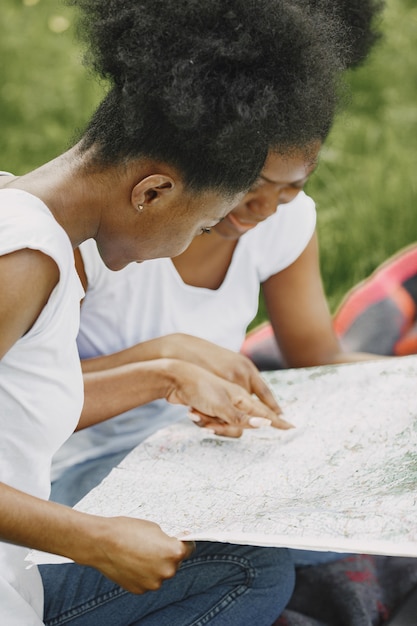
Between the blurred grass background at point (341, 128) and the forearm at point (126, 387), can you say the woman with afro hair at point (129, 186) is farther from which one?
the blurred grass background at point (341, 128)

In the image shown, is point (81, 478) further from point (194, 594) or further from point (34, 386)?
point (34, 386)

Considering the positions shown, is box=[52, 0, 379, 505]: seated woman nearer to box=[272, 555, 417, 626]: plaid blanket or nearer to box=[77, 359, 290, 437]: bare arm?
box=[77, 359, 290, 437]: bare arm

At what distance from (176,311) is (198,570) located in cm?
49

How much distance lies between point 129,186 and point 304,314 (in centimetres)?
86

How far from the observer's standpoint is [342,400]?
1592 mm

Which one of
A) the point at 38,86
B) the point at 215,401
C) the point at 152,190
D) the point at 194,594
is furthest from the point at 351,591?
the point at 38,86

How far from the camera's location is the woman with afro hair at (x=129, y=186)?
109 cm

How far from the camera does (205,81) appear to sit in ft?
3.62

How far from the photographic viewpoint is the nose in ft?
5.12

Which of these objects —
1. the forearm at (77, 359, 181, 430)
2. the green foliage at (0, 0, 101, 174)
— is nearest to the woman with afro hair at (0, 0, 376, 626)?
the forearm at (77, 359, 181, 430)

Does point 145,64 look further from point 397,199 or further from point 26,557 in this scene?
point 397,199

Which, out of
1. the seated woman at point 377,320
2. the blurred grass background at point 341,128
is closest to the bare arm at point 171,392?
the seated woman at point 377,320

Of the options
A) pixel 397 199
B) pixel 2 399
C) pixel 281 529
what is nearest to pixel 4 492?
pixel 2 399

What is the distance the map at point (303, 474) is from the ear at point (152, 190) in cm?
43
